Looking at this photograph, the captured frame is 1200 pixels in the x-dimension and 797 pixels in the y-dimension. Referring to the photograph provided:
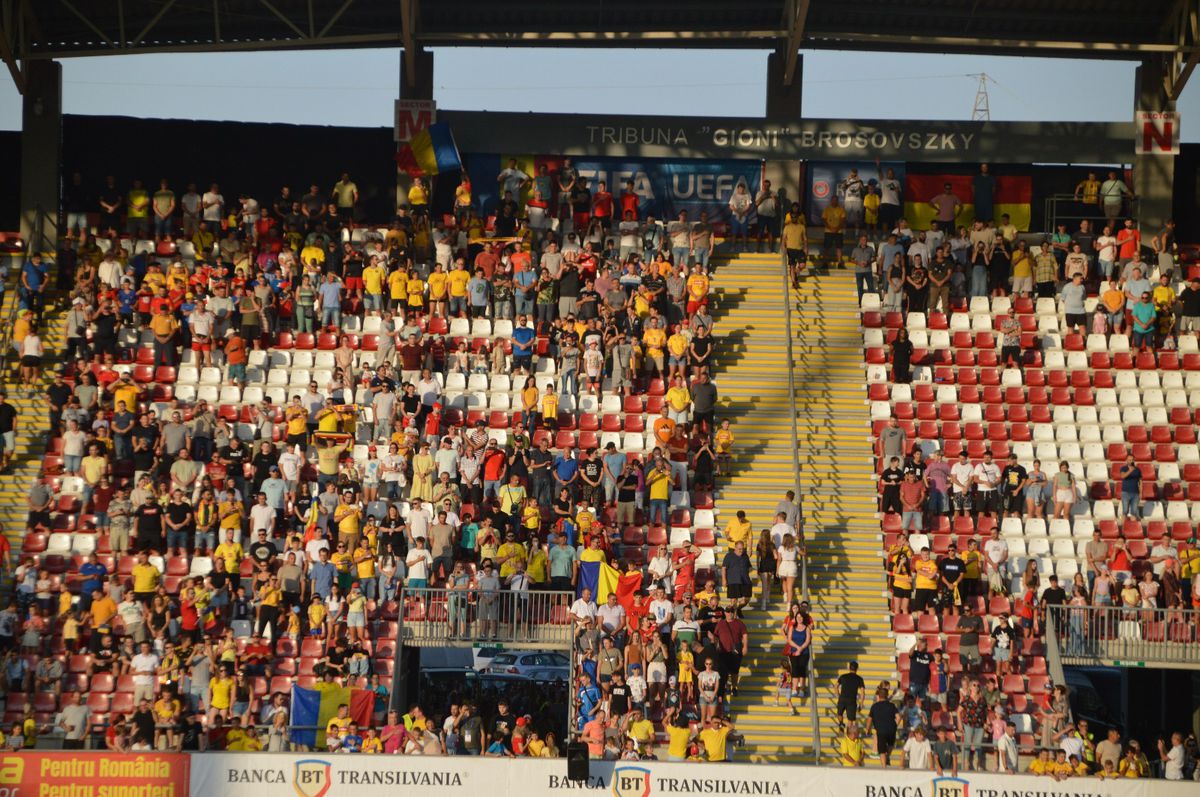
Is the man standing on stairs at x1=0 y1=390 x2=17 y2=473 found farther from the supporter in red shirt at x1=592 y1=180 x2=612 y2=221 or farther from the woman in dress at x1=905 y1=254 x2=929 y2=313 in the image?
the woman in dress at x1=905 y1=254 x2=929 y2=313

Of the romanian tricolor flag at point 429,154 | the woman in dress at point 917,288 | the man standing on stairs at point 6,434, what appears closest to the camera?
the man standing on stairs at point 6,434

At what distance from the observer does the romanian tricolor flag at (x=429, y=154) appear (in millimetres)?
36531

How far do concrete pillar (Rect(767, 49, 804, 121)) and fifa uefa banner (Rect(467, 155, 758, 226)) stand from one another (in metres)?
1.14

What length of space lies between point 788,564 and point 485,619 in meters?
5.01

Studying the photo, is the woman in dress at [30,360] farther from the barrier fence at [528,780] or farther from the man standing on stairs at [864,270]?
the man standing on stairs at [864,270]

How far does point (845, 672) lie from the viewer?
27.1m

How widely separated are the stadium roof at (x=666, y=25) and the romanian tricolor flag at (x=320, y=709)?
14.5 meters

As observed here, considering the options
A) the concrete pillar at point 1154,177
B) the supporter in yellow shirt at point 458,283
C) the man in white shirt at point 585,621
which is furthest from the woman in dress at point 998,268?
the man in white shirt at point 585,621

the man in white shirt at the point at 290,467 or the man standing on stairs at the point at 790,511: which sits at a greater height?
the man in white shirt at the point at 290,467

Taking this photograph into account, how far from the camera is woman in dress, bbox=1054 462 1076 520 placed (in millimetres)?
30438

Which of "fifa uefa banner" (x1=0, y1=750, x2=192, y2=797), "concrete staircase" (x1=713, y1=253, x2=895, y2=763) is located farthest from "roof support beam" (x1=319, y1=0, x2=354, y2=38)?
"fifa uefa banner" (x1=0, y1=750, x2=192, y2=797)

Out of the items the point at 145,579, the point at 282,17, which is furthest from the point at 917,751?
the point at 282,17

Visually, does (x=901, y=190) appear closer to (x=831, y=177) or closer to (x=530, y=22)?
(x=831, y=177)

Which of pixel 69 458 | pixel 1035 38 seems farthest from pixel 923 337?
pixel 69 458
